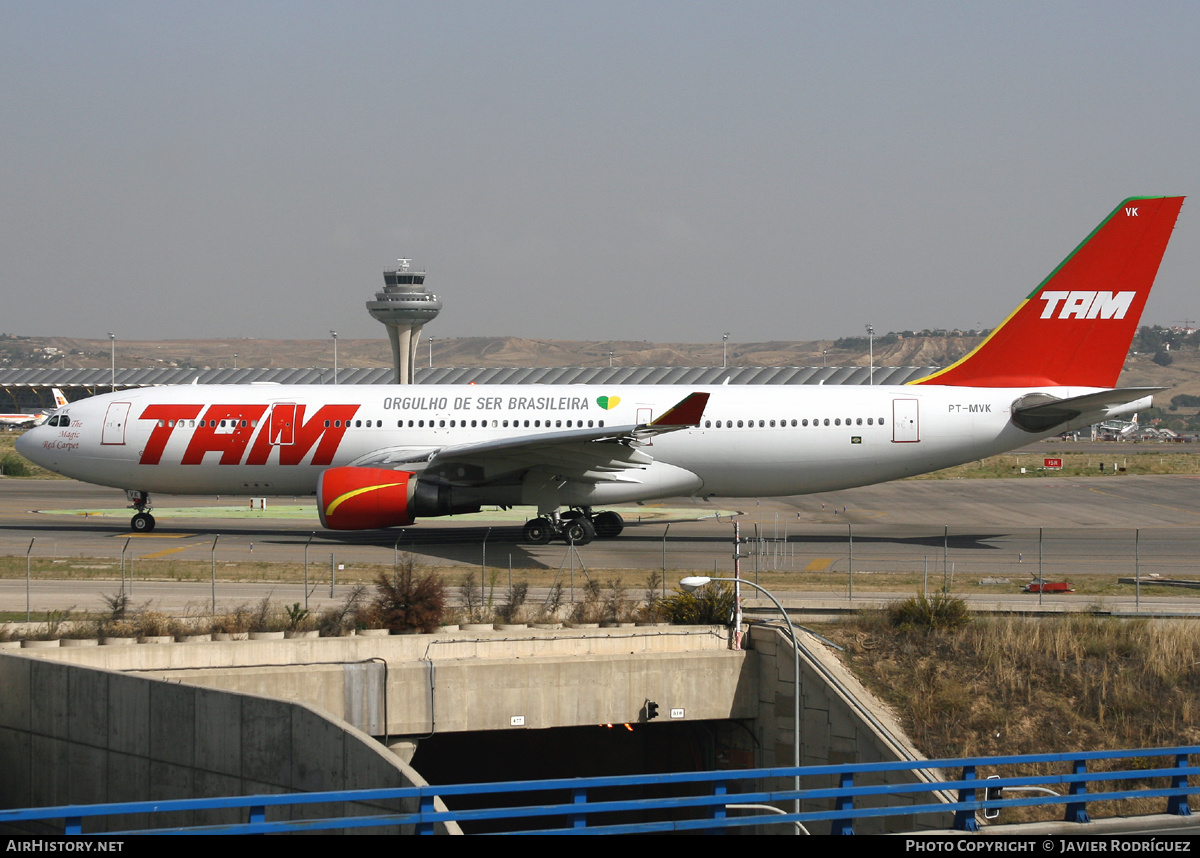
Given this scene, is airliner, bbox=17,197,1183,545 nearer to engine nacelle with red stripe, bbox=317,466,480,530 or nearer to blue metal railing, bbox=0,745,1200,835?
engine nacelle with red stripe, bbox=317,466,480,530

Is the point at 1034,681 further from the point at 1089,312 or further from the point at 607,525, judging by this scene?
the point at 607,525

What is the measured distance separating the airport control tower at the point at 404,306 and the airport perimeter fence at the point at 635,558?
207 ft

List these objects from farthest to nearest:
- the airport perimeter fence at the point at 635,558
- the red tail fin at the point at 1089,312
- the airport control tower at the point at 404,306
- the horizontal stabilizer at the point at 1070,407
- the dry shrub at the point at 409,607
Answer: the airport control tower at the point at 404,306, the red tail fin at the point at 1089,312, the horizontal stabilizer at the point at 1070,407, the airport perimeter fence at the point at 635,558, the dry shrub at the point at 409,607

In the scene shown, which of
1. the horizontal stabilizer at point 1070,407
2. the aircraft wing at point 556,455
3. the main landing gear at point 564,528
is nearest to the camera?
the aircraft wing at point 556,455

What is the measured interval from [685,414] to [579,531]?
18.1 ft

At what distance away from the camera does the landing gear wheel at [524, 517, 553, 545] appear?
1253 inches

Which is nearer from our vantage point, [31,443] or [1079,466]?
[31,443]

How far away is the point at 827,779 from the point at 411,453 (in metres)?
16.4

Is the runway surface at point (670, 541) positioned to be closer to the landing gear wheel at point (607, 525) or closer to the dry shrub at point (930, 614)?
the landing gear wheel at point (607, 525)

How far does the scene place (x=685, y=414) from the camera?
28.3m

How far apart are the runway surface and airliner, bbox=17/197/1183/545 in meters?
1.90

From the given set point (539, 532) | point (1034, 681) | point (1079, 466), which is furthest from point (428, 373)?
point (1034, 681)

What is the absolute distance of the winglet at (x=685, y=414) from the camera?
91.6ft

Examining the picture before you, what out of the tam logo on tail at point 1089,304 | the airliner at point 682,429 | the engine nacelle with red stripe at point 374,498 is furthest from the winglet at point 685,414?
the tam logo on tail at point 1089,304
